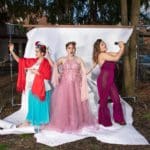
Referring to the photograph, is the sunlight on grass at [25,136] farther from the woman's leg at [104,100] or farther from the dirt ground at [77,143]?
the woman's leg at [104,100]

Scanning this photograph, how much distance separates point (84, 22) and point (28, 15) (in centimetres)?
259

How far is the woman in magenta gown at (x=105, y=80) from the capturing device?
9328 mm

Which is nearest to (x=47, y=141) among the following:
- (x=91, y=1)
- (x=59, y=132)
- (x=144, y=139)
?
(x=59, y=132)

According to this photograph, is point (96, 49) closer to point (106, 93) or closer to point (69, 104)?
point (106, 93)

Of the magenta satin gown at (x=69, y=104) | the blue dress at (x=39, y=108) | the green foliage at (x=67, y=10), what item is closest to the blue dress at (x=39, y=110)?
the blue dress at (x=39, y=108)

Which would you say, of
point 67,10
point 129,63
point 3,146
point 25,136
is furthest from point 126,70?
point 67,10

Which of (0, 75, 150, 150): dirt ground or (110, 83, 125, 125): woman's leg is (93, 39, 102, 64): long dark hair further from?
(0, 75, 150, 150): dirt ground

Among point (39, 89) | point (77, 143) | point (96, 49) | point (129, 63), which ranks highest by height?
point (96, 49)

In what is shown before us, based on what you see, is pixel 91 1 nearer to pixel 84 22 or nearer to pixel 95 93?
pixel 84 22

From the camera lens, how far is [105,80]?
370 inches

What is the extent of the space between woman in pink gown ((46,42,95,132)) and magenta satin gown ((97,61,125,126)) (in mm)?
303

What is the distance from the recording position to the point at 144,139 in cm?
852

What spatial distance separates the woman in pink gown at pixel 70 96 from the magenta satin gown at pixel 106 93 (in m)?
0.30

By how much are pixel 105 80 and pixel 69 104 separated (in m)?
0.86
